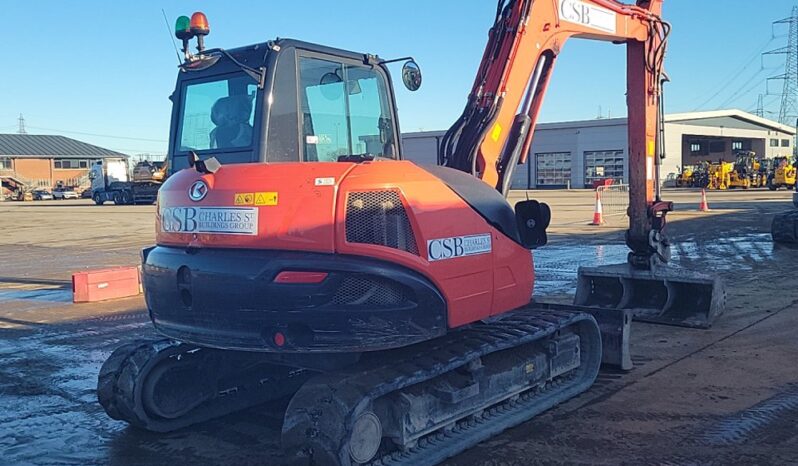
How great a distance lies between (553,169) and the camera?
204ft

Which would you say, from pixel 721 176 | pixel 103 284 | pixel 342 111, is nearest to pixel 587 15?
pixel 342 111

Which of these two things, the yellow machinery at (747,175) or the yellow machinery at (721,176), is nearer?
the yellow machinery at (747,175)

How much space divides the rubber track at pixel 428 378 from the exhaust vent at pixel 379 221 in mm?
766

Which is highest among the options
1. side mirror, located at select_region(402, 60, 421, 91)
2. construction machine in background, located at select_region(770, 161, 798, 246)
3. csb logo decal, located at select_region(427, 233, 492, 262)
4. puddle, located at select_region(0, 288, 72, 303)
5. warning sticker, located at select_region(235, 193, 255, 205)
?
side mirror, located at select_region(402, 60, 421, 91)

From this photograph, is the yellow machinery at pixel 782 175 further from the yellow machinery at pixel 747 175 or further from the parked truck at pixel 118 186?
the parked truck at pixel 118 186

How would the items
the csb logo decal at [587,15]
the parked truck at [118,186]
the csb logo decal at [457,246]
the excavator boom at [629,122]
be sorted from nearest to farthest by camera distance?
the csb logo decal at [457,246]
the excavator boom at [629,122]
the csb logo decal at [587,15]
the parked truck at [118,186]

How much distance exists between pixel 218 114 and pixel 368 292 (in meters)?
1.77

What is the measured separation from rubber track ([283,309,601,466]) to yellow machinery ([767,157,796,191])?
43.0 meters

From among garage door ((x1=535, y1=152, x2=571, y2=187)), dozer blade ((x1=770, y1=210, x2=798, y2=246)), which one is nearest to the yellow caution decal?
dozer blade ((x1=770, y1=210, x2=798, y2=246))

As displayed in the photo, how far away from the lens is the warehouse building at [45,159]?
75312 millimetres

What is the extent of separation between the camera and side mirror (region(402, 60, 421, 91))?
5.51 meters

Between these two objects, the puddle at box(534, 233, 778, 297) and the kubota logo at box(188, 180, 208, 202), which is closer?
the kubota logo at box(188, 180, 208, 202)

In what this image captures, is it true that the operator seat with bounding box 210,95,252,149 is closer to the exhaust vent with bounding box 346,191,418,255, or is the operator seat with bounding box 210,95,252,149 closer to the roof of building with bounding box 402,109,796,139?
the exhaust vent with bounding box 346,191,418,255

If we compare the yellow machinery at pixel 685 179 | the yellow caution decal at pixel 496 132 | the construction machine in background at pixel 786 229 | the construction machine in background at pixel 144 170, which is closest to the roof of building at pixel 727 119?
the yellow machinery at pixel 685 179
